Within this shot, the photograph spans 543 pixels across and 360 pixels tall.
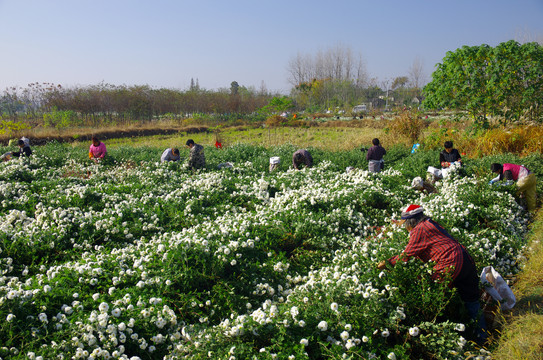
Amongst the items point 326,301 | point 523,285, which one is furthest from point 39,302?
point 523,285

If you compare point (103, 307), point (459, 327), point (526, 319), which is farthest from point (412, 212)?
point (103, 307)

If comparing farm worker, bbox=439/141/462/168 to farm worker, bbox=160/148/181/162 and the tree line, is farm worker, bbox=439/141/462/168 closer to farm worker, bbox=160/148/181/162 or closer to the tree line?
farm worker, bbox=160/148/181/162

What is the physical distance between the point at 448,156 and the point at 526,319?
6612 mm

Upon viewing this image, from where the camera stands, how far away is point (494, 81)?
38.5 feet

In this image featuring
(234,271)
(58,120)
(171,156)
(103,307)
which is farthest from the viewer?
(58,120)

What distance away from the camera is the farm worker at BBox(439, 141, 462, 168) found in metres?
9.45

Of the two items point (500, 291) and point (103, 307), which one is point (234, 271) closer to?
point (103, 307)

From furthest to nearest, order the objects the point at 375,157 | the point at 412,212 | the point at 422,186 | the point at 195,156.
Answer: the point at 195,156 → the point at 375,157 → the point at 422,186 → the point at 412,212

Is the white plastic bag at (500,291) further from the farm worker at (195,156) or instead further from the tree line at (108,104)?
the tree line at (108,104)

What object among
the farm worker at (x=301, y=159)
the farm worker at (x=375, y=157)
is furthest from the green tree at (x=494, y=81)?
the farm worker at (x=301, y=159)

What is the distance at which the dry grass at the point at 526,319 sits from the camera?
3.27 m

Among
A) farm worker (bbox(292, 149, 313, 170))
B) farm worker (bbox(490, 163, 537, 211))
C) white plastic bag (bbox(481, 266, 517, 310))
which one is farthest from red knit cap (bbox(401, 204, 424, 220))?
farm worker (bbox(292, 149, 313, 170))

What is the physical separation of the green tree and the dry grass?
27.3ft

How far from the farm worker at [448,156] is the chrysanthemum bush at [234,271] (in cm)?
115
